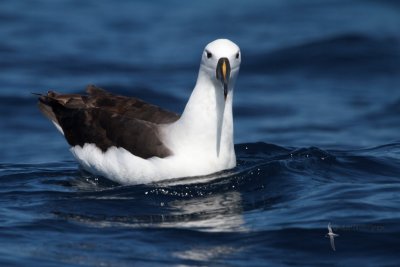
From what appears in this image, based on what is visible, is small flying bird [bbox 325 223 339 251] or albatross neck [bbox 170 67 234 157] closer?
small flying bird [bbox 325 223 339 251]

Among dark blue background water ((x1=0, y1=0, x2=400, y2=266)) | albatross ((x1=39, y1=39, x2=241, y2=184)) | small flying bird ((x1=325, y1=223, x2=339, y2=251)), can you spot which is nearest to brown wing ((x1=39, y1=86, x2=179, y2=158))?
albatross ((x1=39, y1=39, x2=241, y2=184))

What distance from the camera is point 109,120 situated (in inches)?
418

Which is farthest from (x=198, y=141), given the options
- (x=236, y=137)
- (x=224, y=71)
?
(x=236, y=137)

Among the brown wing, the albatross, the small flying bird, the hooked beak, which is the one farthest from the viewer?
the brown wing

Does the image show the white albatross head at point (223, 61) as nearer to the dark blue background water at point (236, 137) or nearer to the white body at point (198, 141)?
the white body at point (198, 141)

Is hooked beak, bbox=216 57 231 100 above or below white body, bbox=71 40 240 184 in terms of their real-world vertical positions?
above

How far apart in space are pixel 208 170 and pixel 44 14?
1482 cm

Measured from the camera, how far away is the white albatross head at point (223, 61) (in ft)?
31.6

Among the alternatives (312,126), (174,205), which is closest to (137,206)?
(174,205)

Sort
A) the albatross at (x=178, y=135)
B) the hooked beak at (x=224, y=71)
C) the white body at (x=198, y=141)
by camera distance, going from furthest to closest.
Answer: the white body at (x=198, y=141)
the albatross at (x=178, y=135)
the hooked beak at (x=224, y=71)

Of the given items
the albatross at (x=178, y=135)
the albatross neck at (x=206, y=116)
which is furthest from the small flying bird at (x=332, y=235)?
the albatross neck at (x=206, y=116)

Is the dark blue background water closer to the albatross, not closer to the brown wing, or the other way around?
the albatross

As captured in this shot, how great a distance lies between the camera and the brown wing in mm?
10257

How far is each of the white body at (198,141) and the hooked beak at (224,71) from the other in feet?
0.81
